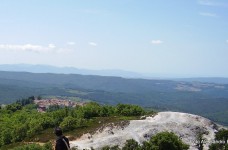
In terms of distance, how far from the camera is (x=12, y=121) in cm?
11994

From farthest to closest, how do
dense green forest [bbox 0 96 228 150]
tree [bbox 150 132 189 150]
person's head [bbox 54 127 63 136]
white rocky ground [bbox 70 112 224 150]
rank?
white rocky ground [bbox 70 112 224 150] < dense green forest [bbox 0 96 228 150] < tree [bbox 150 132 189 150] < person's head [bbox 54 127 63 136]

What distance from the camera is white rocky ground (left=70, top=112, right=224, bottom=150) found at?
76.8 m

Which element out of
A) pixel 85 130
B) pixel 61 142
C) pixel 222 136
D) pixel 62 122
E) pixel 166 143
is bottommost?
pixel 85 130

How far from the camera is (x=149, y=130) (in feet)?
266

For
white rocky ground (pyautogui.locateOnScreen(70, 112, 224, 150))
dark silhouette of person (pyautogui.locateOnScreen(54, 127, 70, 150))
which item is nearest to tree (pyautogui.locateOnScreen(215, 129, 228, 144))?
white rocky ground (pyautogui.locateOnScreen(70, 112, 224, 150))

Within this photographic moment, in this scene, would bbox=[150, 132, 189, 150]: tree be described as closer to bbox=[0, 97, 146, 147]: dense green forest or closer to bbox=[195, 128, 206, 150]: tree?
bbox=[195, 128, 206, 150]: tree

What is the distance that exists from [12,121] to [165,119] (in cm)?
5348

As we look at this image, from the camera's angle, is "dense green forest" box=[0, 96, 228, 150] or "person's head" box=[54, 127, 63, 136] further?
"dense green forest" box=[0, 96, 228, 150]

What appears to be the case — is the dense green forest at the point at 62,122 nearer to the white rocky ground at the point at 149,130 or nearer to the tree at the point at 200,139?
the white rocky ground at the point at 149,130

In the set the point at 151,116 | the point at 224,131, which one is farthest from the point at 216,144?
the point at 151,116

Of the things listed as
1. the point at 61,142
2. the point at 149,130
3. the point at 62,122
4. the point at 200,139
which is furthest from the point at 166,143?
the point at 61,142

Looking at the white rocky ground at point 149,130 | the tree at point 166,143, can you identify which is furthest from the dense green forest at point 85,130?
the white rocky ground at point 149,130

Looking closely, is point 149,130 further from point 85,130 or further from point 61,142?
point 61,142

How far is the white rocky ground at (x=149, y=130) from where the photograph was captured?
7681 centimetres
